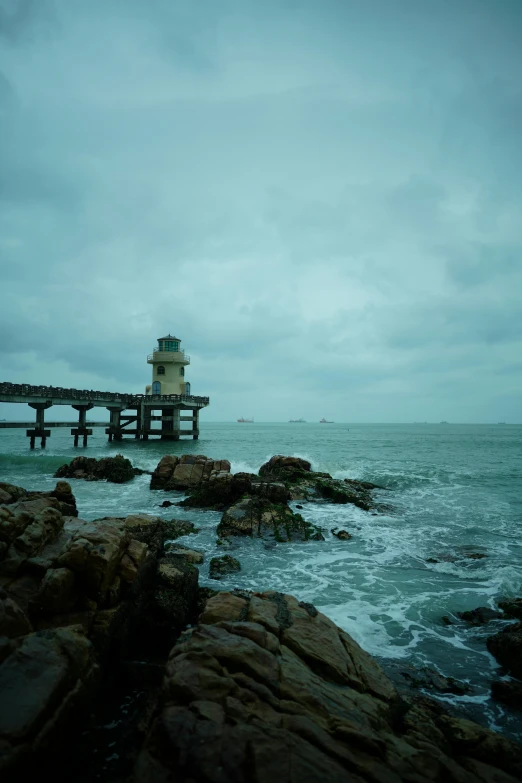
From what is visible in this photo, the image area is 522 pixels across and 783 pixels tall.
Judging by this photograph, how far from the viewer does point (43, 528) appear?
7297 mm

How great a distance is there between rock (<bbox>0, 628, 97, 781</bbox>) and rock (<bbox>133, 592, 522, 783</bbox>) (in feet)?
2.92

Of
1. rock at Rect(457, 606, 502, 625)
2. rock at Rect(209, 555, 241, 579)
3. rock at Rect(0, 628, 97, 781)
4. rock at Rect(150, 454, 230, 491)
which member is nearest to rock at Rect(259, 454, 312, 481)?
rock at Rect(150, 454, 230, 491)

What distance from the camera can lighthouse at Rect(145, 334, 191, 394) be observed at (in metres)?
52.2

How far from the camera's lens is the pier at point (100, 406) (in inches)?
1510

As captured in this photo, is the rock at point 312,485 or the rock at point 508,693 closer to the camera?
the rock at point 508,693

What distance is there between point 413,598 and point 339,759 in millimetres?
6638

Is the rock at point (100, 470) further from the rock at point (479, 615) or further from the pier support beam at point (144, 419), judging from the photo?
the pier support beam at point (144, 419)

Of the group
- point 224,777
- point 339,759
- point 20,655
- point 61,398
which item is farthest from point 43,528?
point 61,398

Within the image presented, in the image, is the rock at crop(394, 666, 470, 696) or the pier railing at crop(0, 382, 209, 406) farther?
the pier railing at crop(0, 382, 209, 406)

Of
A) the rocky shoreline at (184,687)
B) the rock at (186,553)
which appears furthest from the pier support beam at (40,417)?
the rocky shoreline at (184,687)

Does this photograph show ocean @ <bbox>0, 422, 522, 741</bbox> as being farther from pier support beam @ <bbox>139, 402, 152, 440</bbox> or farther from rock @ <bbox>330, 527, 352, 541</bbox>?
pier support beam @ <bbox>139, 402, 152, 440</bbox>

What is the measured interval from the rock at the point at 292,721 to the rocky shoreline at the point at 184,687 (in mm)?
13

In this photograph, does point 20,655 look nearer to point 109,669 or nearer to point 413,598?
point 109,669

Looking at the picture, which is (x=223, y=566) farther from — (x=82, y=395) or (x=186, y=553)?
(x=82, y=395)
